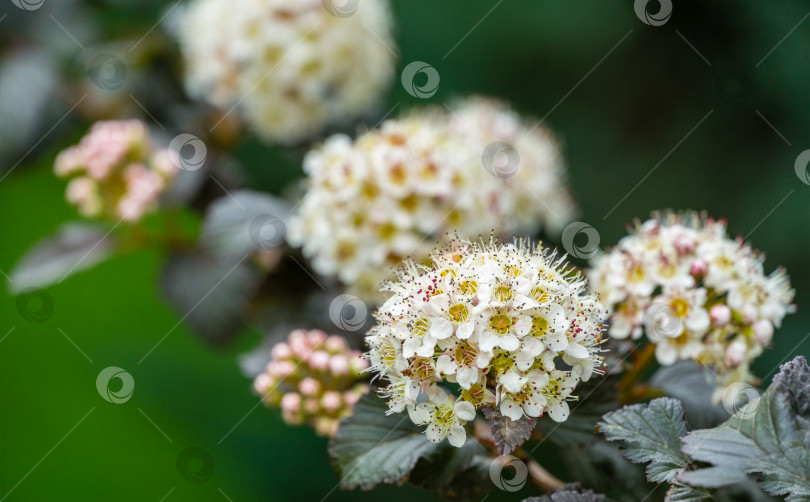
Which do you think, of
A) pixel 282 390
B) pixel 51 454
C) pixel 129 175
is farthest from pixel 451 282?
→ pixel 51 454

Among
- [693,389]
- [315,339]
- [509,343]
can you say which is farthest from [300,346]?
[693,389]

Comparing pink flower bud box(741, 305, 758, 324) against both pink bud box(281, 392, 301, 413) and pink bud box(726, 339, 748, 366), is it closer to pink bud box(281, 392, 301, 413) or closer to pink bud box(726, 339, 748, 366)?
pink bud box(726, 339, 748, 366)

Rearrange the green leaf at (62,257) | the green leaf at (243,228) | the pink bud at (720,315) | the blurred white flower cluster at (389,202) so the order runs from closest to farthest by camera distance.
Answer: the pink bud at (720,315), the blurred white flower cluster at (389,202), the green leaf at (243,228), the green leaf at (62,257)

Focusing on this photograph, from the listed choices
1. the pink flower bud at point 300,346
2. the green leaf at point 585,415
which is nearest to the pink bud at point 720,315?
the green leaf at point 585,415

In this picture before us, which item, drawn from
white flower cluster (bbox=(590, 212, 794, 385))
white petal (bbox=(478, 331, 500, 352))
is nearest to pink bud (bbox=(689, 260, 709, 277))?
white flower cluster (bbox=(590, 212, 794, 385))

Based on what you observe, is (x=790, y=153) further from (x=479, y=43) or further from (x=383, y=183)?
(x=383, y=183)

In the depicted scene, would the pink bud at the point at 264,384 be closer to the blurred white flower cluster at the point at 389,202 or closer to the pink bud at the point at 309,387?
the pink bud at the point at 309,387
